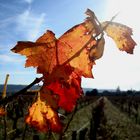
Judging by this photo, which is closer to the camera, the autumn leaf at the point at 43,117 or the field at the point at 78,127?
the autumn leaf at the point at 43,117

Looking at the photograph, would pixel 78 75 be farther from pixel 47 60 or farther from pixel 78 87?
→ pixel 47 60

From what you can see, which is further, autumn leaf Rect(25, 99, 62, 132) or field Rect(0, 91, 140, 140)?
field Rect(0, 91, 140, 140)

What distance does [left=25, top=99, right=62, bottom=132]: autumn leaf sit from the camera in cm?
129

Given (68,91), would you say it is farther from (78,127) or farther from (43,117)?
(78,127)

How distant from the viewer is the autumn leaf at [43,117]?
1288 millimetres

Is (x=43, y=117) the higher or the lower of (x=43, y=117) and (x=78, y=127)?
the higher

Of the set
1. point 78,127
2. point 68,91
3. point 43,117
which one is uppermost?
point 68,91

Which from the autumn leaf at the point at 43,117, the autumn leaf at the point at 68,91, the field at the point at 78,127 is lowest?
the field at the point at 78,127

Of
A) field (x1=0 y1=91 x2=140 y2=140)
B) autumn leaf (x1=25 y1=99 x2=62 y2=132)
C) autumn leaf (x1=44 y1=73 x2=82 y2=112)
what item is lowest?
field (x1=0 y1=91 x2=140 y2=140)

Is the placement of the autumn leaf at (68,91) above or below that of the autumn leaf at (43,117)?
above

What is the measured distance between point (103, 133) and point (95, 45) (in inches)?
516

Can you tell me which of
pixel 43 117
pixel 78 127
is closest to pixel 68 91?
pixel 43 117

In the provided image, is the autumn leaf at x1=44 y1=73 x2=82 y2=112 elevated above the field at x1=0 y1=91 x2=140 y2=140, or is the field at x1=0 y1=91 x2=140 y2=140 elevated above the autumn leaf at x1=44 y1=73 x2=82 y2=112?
the autumn leaf at x1=44 y1=73 x2=82 y2=112

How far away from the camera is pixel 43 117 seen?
4.50ft
